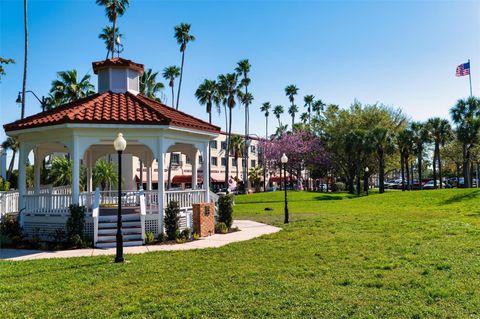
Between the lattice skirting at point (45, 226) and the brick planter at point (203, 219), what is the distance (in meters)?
3.76

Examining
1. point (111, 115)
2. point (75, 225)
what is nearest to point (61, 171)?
point (111, 115)

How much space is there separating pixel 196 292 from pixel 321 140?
55630 millimetres

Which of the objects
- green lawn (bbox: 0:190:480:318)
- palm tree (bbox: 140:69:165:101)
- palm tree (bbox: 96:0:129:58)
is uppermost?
palm tree (bbox: 96:0:129:58)

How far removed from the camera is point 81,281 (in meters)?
8.39

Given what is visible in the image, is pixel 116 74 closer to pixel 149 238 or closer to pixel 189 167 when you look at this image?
pixel 149 238

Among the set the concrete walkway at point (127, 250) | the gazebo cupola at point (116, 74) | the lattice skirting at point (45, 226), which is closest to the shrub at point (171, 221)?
the concrete walkway at point (127, 250)

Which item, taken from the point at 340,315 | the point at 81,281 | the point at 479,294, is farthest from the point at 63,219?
the point at 479,294

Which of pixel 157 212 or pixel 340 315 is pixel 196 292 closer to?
pixel 340 315

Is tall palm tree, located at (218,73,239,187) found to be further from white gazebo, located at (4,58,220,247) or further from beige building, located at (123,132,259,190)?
white gazebo, located at (4,58,220,247)

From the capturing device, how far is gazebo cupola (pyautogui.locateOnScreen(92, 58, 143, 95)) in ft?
55.4

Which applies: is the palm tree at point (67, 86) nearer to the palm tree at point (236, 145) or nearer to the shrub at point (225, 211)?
the shrub at point (225, 211)

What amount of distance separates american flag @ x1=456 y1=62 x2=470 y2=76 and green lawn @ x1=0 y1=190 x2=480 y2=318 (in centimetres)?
4023

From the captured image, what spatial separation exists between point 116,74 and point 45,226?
6934 mm

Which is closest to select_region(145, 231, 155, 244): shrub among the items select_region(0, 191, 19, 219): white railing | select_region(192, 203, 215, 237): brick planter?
select_region(192, 203, 215, 237): brick planter
